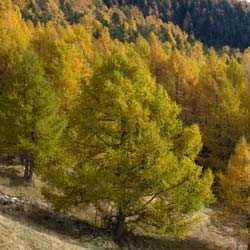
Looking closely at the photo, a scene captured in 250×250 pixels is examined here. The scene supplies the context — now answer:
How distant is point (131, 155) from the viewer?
757 inches

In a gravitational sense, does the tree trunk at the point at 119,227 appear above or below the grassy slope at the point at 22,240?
below

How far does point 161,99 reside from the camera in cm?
2055

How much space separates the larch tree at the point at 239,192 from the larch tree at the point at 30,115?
1143 cm

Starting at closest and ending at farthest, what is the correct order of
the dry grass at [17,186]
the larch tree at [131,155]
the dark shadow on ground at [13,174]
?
the larch tree at [131,155] < the dry grass at [17,186] < the dark shadow on ground at [13,174]

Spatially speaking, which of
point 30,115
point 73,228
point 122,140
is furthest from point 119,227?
point 30,115

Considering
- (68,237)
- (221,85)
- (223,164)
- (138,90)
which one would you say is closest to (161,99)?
(138,90)

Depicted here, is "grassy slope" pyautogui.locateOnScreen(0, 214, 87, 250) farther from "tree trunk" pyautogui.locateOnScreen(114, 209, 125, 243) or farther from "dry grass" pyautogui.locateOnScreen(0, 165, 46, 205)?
"dry grass" pyautogui.locateOnScreen(0, 165, 46, 205)

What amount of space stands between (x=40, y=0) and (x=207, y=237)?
402 feet

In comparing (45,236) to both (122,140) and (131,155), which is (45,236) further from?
(122,140)

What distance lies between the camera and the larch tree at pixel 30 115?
26797 mm

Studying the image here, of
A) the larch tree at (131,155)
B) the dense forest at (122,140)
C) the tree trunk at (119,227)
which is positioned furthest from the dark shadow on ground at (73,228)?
the larch tree at (131,155)

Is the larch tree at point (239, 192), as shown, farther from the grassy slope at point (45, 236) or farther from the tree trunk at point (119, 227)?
the tree trunk at point (119, 227)

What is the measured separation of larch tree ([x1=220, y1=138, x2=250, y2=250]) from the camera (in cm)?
2622

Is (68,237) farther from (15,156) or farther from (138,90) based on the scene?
(15,156)
